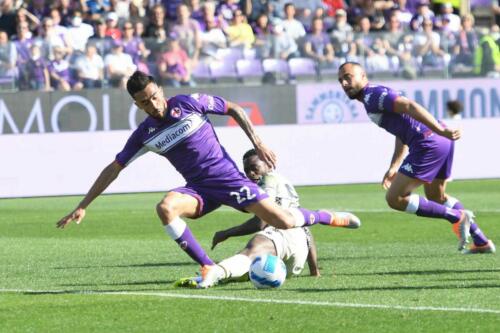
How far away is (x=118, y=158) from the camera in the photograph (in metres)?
10.5

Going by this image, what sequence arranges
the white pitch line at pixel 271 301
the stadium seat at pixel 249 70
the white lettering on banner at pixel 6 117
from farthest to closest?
the stadium seat at pixel 249 70, the white lettering on banner at pixel 6 117, the white pitch line at pixel 271 301

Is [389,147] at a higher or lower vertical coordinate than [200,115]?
lower

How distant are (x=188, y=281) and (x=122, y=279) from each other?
1134 millimetres

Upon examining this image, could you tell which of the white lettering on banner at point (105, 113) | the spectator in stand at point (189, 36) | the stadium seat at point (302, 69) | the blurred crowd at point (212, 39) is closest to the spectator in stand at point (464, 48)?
the blurred crowd at point (212, 39)

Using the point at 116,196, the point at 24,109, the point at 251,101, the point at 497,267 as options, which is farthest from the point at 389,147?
the point at 497,267

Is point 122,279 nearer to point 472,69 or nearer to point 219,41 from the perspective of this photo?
point 219,41

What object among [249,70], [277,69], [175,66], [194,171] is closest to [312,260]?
[194,171]

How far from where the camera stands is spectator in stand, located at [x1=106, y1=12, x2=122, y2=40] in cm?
2548

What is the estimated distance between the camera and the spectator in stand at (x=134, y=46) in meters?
25.1

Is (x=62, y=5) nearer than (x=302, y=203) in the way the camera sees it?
No

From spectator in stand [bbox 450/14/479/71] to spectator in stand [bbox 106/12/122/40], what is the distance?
7377mm

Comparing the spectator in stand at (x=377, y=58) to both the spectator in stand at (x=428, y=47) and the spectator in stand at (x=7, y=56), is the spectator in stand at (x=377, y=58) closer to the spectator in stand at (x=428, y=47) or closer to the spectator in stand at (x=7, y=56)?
the spectator in stand at (x=428, y=47)

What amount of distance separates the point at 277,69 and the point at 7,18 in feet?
18.6

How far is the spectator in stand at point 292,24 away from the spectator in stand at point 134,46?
3627mm
